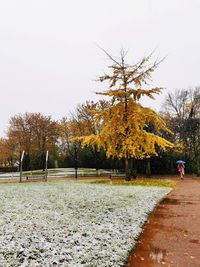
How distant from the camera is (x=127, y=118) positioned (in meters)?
24.5

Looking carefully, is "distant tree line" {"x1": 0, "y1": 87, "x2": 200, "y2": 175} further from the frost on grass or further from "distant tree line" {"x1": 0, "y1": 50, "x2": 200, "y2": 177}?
the frost on grass

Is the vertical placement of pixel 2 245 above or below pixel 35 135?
below

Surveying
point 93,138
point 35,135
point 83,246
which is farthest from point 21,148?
point 83,246

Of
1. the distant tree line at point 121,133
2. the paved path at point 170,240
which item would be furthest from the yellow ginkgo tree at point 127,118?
the paved path at point 170,240

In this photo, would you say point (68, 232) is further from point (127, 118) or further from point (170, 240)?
point (127, 118)

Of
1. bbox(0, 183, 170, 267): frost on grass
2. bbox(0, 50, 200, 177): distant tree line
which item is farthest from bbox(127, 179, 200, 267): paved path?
bbox(0, 50, 200, 177): distant tree line

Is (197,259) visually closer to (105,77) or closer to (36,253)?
(36,253)

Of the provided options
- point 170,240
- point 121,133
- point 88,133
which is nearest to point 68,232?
point 170,240

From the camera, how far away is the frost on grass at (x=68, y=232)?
223 inches

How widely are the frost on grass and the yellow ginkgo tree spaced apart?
41.7 feet

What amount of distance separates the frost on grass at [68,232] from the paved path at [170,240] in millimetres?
295

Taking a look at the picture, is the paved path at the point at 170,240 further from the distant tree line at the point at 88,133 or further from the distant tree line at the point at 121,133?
the distant tree line at the point at 88,133

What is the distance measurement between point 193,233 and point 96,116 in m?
17.6

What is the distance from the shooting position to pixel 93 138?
2505 centimetres
